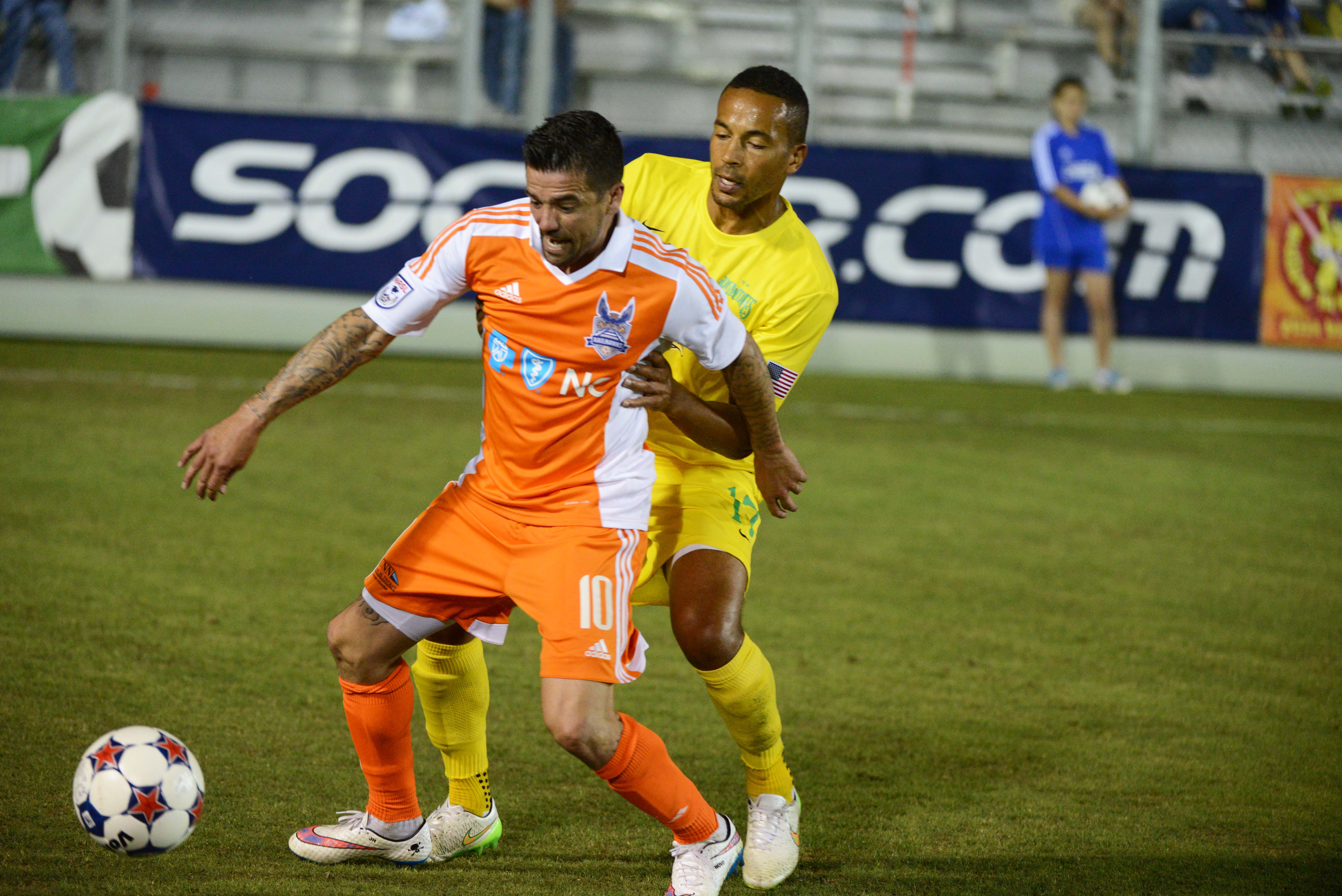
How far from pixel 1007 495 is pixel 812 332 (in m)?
4.26

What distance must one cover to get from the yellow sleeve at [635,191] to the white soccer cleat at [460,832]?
1.66 m

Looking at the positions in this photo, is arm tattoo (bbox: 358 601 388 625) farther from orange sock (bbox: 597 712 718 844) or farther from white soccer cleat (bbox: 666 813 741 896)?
white soccer cleat (bbox: 666 813 741 896)

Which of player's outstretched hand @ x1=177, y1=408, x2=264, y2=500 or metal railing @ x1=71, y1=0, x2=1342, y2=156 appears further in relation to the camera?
metal railing @ x1=71, y1=0, x2=1342, y2=156

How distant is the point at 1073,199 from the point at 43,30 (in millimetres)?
8666

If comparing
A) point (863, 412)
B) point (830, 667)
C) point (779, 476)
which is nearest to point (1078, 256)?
point (863, 412)

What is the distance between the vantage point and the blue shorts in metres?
11.6

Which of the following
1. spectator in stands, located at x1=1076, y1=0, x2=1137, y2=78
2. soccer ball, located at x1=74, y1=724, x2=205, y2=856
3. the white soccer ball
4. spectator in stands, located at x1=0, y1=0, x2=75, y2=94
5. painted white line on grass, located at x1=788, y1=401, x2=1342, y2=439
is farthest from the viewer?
spectator in stands, located at x1=1076, y1=0, x2=1137, y2=78

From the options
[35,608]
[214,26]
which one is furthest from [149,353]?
[35,608]

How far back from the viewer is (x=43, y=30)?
1189 centimetres

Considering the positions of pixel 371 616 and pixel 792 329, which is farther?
pixel 792 329

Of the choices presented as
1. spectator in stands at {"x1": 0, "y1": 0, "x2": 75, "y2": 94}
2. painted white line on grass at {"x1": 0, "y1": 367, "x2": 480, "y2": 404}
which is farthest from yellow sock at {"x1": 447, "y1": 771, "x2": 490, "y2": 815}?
spectator in stands at {"x1": 0, "y1": 0, "x2": 75, "y2": 94}

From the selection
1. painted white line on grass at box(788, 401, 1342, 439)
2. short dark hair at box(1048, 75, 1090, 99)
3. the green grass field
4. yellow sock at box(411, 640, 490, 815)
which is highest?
short dark hair at box(1048, 75, 1090, 99)

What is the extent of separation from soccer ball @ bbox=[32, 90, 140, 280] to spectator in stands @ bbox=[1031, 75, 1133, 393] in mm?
7432

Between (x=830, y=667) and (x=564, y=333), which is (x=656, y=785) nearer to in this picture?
(x=564, y=333)
